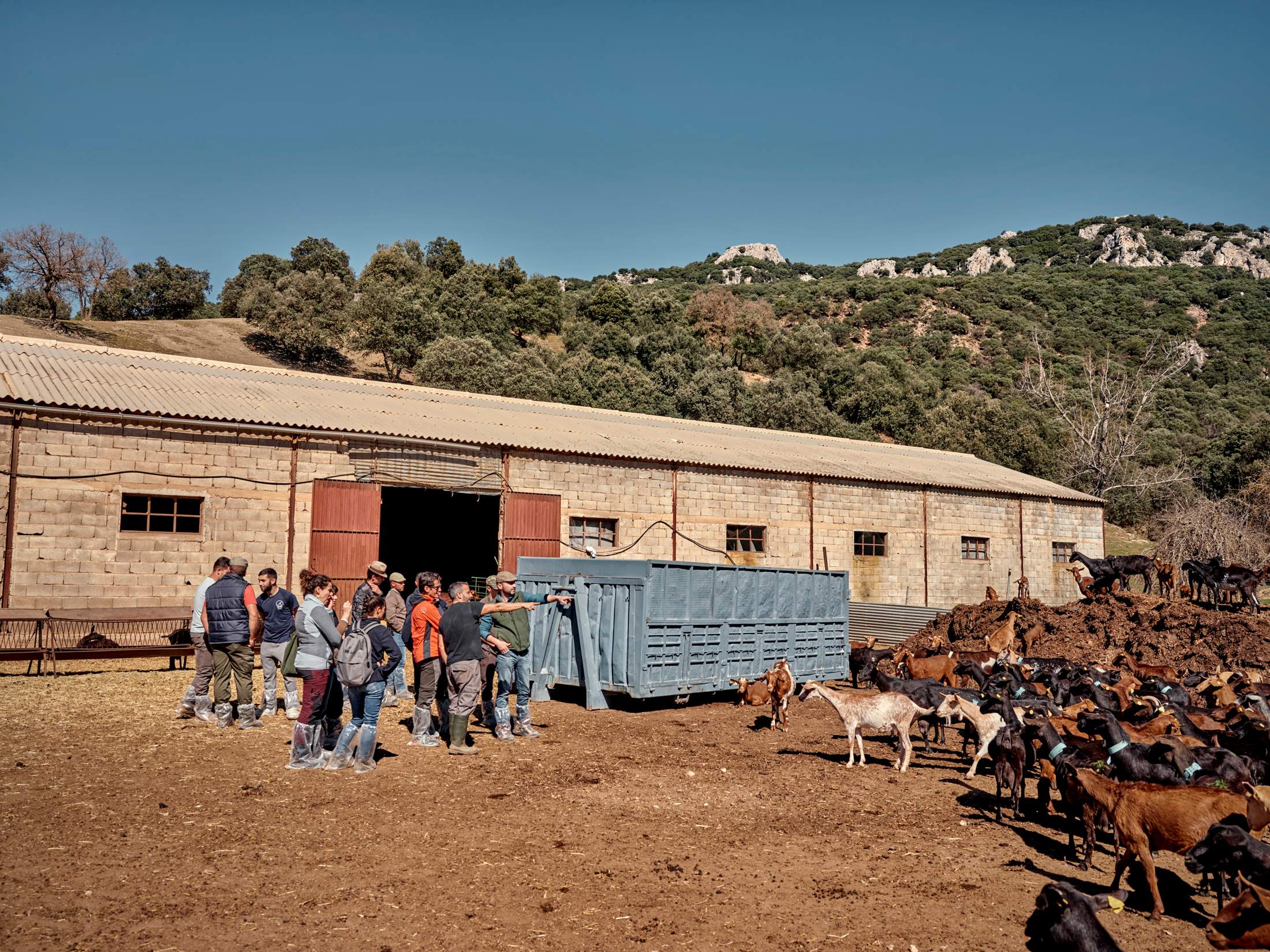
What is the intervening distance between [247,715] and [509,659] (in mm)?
3373

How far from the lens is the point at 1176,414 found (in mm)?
65500

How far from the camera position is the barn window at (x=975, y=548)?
3102cm

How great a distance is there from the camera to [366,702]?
9555mm

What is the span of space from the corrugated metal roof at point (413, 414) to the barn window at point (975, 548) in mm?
1765

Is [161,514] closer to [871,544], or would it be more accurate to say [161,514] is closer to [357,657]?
[357,657]

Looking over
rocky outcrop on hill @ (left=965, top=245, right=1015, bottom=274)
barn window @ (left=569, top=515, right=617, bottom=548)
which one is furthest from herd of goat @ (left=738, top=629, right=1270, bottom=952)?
rocky outcrop on hill @ (left=965, top=245, right=1015, bottom=274)

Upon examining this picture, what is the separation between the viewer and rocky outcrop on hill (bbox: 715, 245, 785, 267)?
16488 cm

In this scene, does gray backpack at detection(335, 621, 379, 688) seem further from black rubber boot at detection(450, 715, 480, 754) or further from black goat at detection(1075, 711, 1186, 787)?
black goat at detection(1075, 711, 1186, 787)

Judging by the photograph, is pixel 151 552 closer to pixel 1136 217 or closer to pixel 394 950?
pixel 394 950

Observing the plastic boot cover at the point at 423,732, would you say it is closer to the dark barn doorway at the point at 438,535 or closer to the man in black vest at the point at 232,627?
the man in black vest at the point at 232,627

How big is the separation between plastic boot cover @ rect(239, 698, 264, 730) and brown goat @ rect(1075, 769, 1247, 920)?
9.59m

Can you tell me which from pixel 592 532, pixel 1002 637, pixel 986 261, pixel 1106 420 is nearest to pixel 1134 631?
pixel 1002 637

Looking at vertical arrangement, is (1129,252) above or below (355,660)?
above

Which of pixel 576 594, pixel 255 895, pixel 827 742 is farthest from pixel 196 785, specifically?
pixel 827 742
